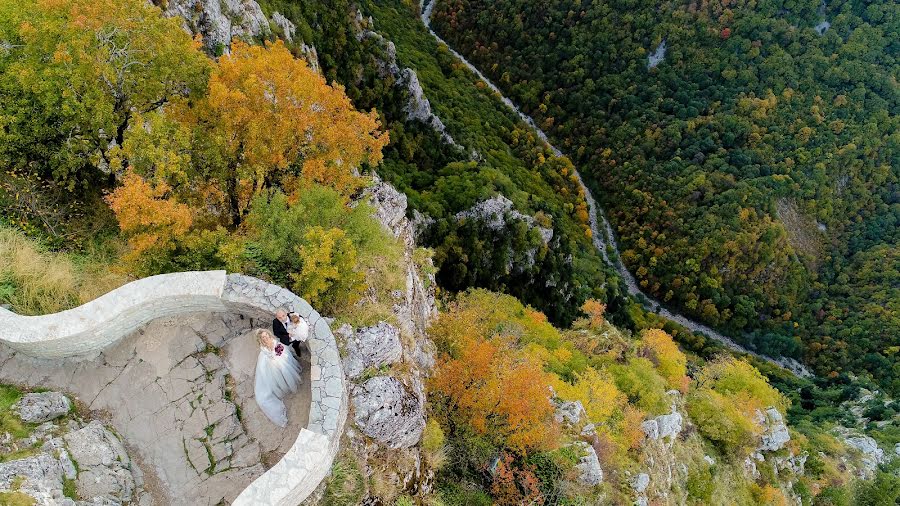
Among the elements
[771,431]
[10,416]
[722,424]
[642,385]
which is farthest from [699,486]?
[10,416]

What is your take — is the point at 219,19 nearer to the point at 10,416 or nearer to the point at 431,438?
the point at 10,416

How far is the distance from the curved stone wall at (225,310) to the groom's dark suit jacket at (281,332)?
0.78m

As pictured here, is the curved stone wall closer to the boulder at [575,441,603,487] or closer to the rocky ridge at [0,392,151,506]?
the rocky ridge at [0,392,151,506]

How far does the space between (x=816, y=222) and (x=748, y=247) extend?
55.2 ft

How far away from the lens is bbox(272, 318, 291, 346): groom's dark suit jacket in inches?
509

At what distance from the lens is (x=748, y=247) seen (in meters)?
79.8

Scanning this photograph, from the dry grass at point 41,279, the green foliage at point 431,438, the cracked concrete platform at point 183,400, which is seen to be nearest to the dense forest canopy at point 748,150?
the green foliage at point 431,438

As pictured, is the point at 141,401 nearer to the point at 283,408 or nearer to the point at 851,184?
the point at 283,408

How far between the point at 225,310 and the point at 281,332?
9.79 ft

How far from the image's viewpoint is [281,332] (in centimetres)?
1301

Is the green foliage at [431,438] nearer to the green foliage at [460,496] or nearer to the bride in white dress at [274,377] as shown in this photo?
the green foliage at [460,496]

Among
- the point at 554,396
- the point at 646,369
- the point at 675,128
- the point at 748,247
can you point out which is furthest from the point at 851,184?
the point at 554,396

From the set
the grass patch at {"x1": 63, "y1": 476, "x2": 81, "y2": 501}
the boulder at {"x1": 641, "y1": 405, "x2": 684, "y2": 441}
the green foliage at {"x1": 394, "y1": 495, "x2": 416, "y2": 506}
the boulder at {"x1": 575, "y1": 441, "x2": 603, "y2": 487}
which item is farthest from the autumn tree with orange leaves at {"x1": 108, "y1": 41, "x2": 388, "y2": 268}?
the boulder at {"x1": 641, "y1": 405, "x2": 684, "y2": 441}

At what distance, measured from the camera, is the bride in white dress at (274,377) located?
40.1 ft
